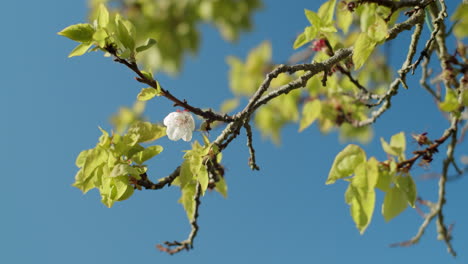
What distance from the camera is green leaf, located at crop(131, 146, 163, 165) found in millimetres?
898

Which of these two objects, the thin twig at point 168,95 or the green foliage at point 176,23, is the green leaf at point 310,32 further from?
the green foliage at point 176,23

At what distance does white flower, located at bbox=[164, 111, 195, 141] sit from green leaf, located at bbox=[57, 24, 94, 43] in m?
0.22

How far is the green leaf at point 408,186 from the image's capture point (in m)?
0.90

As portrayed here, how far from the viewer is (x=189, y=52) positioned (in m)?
3.17

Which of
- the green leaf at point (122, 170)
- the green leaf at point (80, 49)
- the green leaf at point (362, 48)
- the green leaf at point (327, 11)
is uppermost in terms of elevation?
the green leaf at point (327, 11)

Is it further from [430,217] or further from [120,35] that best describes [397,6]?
[430,217]

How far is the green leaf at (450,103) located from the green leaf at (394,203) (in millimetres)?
330

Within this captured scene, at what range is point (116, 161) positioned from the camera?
0.88m

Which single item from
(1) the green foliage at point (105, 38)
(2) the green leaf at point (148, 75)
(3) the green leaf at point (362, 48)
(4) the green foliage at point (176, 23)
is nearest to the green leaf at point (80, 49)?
(1) the green foliage at point (105, 38)

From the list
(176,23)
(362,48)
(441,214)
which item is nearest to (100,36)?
(362,48)

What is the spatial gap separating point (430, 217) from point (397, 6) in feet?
2.97

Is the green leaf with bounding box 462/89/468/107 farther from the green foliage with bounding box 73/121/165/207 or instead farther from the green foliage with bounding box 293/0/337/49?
the green foliage with bounding box 73/121/165/207

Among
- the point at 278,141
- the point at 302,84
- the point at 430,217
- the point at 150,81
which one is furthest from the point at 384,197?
the point at 278,141

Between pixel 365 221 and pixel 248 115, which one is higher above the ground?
pixel 248 115
